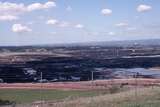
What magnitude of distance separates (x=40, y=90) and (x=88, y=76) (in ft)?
68.3

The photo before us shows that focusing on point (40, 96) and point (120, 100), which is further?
point (40, 96)

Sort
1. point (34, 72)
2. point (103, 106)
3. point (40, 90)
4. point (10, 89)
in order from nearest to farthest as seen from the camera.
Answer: point (103, 106) < point (40, 90) < point (10, 89) < point (34, 72)

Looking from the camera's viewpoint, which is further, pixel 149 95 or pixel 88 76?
pixel 88 76

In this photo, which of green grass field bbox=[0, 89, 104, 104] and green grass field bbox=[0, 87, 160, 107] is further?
green grass field bbox=[0, 89, 104, 104]

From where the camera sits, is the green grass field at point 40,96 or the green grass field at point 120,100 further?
the green grass field at point 40,96

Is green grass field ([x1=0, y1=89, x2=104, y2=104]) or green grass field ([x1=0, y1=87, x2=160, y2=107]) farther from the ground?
green grass field ([x1=0, y1=87, x2=160, y2=107])

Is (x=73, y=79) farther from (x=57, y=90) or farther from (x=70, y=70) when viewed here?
(x=57, y=90)

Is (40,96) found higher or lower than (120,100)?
lower

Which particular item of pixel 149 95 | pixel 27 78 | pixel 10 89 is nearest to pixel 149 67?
pixel 27 78

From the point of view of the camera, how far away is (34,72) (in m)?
66.4

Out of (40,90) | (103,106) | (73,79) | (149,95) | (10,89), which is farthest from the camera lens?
(73,79)

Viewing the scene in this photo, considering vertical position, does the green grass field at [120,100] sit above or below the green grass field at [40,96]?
above

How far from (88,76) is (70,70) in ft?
29.9

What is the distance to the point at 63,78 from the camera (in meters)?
59.1
